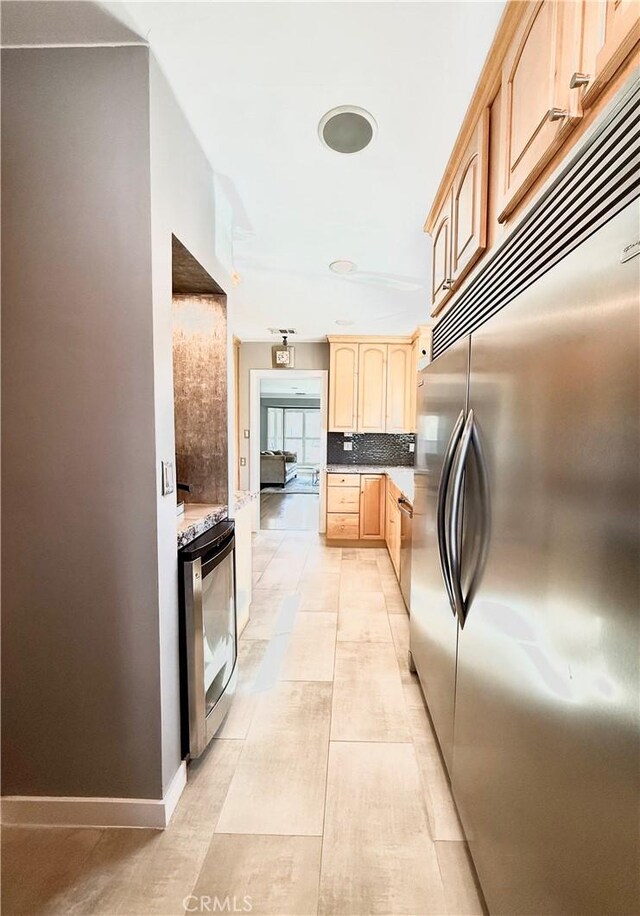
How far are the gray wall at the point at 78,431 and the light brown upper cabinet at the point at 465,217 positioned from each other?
1.14 m

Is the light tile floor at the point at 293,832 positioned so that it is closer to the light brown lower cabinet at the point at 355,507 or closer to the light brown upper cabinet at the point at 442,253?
the light brown upper cabinet at the point at 442,253

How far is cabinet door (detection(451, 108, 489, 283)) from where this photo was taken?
1459 millimetres

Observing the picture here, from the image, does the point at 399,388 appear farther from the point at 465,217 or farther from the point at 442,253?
the point at 465,217

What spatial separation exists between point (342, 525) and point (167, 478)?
3.83 meters

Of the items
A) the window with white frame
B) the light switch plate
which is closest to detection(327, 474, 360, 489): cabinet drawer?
the light switch plate

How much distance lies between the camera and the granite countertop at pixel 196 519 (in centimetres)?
167

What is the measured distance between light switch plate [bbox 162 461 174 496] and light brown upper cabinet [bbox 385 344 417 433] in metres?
4.11

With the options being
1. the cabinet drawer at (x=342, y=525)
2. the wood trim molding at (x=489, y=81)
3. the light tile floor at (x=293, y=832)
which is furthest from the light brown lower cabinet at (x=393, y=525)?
the wood trim molding at (x=489, y=81)

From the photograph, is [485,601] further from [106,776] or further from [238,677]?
[238,677]

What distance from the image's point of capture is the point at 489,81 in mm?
1345

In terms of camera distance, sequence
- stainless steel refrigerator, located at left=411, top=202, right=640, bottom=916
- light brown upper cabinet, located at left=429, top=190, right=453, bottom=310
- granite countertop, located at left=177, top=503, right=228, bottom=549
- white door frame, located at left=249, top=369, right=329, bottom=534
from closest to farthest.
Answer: stainless steel refrigerator, located at left=411, top=202, right=640, bottom=916 < granite countertop, located at left=177, top=503, right=228, bottom=549 < light brown upper cabinet, located at left=429, top=190, right=453, bottom=310 < white door frame, located at left=249, top=369, right=329, bottom=534

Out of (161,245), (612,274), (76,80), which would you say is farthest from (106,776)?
(76,80)

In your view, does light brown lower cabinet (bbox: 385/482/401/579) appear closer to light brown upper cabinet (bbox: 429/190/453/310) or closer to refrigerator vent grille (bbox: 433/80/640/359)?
light brown upper cabinet (bbox: 429/190/453/310)

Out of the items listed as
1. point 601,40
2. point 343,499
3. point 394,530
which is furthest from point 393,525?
point 601,40
